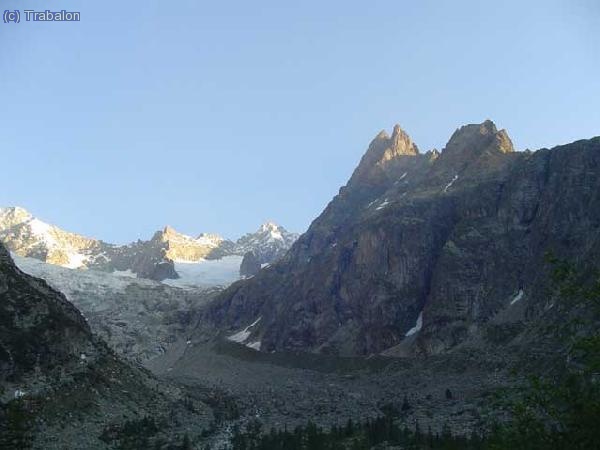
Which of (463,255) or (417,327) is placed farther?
(463,255)

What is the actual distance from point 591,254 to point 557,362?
34.7 m

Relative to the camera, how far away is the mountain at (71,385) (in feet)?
304

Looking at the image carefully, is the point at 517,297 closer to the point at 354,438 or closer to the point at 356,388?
the point at 356,388

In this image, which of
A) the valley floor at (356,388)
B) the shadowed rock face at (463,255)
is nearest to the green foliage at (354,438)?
the valley floor at (356,388)

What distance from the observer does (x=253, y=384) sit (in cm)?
16088

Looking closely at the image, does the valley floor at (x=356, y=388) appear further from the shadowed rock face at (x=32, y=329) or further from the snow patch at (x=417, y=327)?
the shadowed rock face at (x=32, y=329)

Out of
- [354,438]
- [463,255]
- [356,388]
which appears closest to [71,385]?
[354,438]

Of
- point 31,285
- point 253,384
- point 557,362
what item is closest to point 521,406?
point 557,362

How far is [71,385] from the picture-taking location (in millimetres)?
103500

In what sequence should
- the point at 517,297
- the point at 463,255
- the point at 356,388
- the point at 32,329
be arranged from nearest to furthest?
the point at 32,329 → the point at 356,388 → the point at 517,297 → the point at 463,255

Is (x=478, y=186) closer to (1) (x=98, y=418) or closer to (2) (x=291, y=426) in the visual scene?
(2) (x=291, y=426)

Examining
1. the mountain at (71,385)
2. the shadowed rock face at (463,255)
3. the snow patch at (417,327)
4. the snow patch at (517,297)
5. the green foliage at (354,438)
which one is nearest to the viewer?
the green foliage at (354,438)

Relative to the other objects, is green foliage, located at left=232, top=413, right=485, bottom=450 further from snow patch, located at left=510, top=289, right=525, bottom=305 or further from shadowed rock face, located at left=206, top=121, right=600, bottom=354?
snow patch, located at left=510, top=289, right=525, bottom=305

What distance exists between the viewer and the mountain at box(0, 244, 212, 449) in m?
92.6
